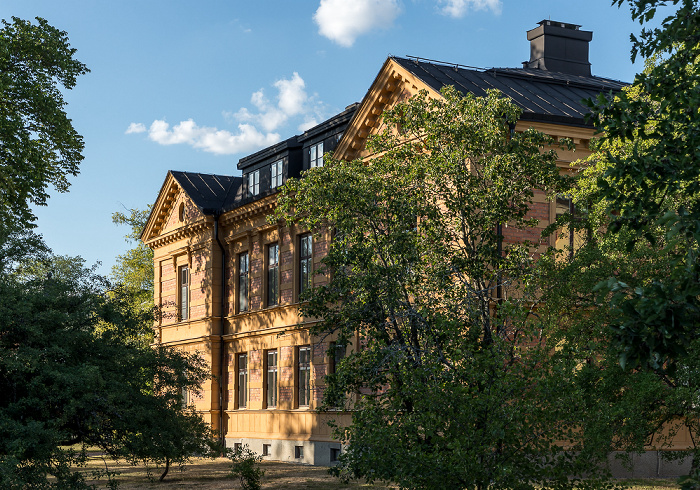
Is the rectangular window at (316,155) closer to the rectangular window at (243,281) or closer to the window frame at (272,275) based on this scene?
the window frame at (272,275)

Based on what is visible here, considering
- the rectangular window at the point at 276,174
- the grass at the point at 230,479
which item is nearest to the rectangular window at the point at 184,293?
the rectangular window at the point at 276,174

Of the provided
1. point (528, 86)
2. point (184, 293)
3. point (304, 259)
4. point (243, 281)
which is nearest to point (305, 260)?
point (304, 259)

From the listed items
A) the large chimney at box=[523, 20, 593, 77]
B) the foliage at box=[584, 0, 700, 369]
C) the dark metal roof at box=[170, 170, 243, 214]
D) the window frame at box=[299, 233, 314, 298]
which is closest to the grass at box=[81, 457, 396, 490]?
the window frame at box=[299, 233, 314, 298]

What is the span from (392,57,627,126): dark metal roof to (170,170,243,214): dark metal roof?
462 inches

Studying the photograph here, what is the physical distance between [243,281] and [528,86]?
44.5 feet

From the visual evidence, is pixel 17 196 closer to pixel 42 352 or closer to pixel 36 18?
pixel 36 18

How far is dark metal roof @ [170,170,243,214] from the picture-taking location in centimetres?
3631

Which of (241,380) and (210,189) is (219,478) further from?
(210,189)

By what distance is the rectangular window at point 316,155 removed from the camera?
1199 inches

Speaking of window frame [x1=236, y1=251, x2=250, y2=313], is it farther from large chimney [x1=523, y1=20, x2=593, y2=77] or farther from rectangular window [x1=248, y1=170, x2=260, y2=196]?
large chimney [x1=523, y1=20, x2=593, y2=77]

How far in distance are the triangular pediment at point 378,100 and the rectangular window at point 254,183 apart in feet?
27.6

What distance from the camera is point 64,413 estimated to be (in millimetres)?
15062

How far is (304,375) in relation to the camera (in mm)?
30078

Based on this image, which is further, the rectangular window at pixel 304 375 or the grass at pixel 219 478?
the rectangular window at pixel 304 375
